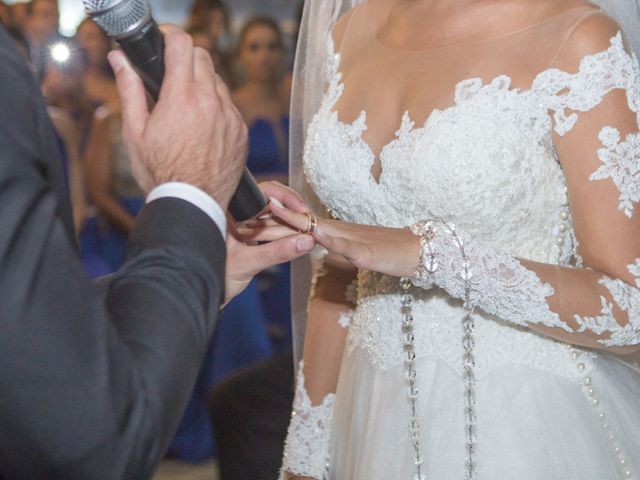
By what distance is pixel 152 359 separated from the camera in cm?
107

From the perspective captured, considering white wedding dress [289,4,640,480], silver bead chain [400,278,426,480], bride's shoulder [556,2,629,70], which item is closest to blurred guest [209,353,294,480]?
white wedding dress [289,4,640,480]

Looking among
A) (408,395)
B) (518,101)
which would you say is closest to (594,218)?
(518,101)

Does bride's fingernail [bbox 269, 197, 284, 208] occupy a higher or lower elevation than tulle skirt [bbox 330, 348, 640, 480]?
higher

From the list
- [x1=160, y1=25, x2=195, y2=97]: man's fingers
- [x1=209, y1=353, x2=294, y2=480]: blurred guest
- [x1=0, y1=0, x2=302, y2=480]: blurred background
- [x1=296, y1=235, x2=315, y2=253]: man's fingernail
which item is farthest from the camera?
[x1=0, y1=0, x2=302, y2=480]: blurred background

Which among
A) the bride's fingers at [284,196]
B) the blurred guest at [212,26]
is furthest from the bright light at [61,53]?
the blurred guest at [212,26]

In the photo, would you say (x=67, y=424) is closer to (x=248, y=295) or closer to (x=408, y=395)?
(x=408, y=395)

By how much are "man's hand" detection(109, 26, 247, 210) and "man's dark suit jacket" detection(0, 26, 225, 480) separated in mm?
143

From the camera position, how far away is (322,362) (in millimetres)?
2154

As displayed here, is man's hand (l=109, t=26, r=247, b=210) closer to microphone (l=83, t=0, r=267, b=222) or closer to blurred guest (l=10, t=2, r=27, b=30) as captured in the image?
microphone (l=83, t=0, r=267, b=222)

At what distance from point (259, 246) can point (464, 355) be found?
0.51 metres

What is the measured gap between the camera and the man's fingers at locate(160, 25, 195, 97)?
3.92ft

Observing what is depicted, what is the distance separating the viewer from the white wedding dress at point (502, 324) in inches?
71.6

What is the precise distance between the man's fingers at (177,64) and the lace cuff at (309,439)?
1094 mm

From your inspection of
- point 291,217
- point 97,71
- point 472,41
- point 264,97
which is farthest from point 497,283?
point 97,71
